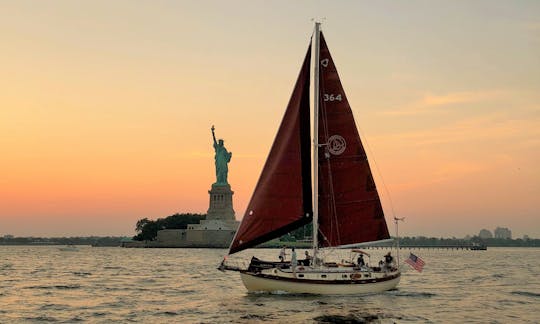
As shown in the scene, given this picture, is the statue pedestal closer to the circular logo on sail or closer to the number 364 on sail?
the circular logo on sail

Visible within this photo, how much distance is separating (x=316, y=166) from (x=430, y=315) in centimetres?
945

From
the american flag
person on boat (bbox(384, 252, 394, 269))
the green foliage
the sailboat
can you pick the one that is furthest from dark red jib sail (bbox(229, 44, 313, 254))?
the green foliage

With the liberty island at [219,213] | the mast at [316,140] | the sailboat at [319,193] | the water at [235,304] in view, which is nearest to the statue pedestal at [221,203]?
the liberty island at [219,213]

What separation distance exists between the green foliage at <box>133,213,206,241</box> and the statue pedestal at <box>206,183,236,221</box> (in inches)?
1069

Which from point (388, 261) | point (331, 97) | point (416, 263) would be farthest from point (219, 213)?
point (331, 97)

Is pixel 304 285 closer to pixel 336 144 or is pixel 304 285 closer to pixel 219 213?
pixel 336 144

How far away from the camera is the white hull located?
3319 cm

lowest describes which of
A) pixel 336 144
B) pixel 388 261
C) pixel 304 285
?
pixel 304 285

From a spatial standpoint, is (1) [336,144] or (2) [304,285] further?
(1) [336,144]

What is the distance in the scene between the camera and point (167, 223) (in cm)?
17675

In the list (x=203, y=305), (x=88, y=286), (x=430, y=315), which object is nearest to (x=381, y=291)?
(x=430, y=315)

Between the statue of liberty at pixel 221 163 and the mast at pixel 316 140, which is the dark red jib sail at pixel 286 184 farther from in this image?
the statue of liberty at pixel 221 163

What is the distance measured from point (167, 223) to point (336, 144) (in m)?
146

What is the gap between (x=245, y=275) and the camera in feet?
114
